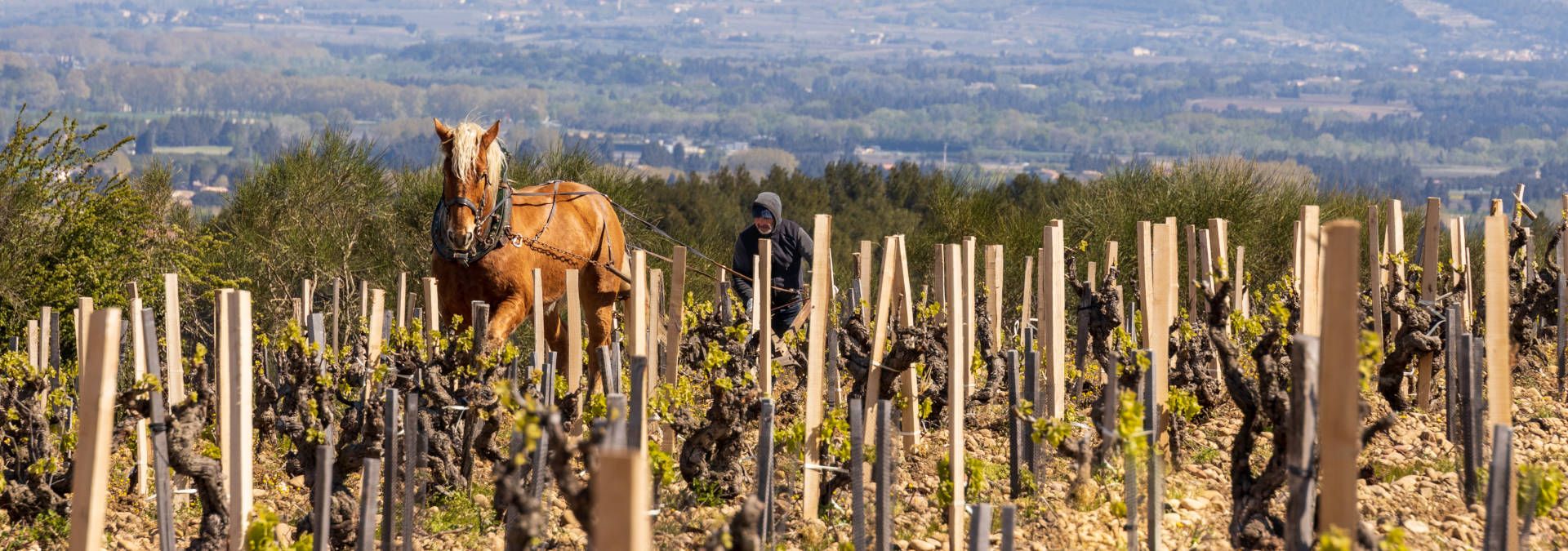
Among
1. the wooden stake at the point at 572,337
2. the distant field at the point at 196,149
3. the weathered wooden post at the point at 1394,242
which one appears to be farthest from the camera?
the distant field at the point at 196,149

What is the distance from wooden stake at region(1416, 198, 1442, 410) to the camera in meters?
9.81

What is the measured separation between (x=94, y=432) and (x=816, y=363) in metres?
3.03

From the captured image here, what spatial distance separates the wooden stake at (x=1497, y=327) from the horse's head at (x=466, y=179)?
5590mm

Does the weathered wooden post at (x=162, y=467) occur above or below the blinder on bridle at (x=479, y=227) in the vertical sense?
below

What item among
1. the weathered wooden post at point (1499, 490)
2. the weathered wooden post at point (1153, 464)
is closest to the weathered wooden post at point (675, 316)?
the weathered wooden post at point (1153, 464)

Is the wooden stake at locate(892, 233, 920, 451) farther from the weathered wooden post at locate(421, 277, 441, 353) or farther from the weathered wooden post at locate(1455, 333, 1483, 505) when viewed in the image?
the weathered wooden post at locate(1455, 333, 1483, 505)

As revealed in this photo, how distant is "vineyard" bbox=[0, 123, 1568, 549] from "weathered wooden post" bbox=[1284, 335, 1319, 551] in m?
0.01

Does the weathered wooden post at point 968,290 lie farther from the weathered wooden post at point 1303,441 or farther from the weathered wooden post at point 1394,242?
the weathered wooden post at point 1394,242

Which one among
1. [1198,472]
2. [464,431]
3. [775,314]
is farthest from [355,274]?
[1198,472]

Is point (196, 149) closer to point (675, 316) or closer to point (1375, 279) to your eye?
point (1375, 279)

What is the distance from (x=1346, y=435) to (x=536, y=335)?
4.40 m

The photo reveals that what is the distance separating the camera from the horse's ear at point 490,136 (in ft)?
33.3

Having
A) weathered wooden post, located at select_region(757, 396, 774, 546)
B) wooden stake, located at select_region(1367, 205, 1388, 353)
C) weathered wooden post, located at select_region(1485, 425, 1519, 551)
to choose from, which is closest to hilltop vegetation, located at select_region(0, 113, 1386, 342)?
wooden stake, located at select_region(1367, 205, 1388, 353)

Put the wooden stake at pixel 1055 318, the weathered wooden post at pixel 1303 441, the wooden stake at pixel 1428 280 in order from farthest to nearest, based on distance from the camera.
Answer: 1. the wooden stake at pixel 1428 280
2. the wooden stake at pixel 1055 318
3. the weathered wooden post at pixel 1303 441
